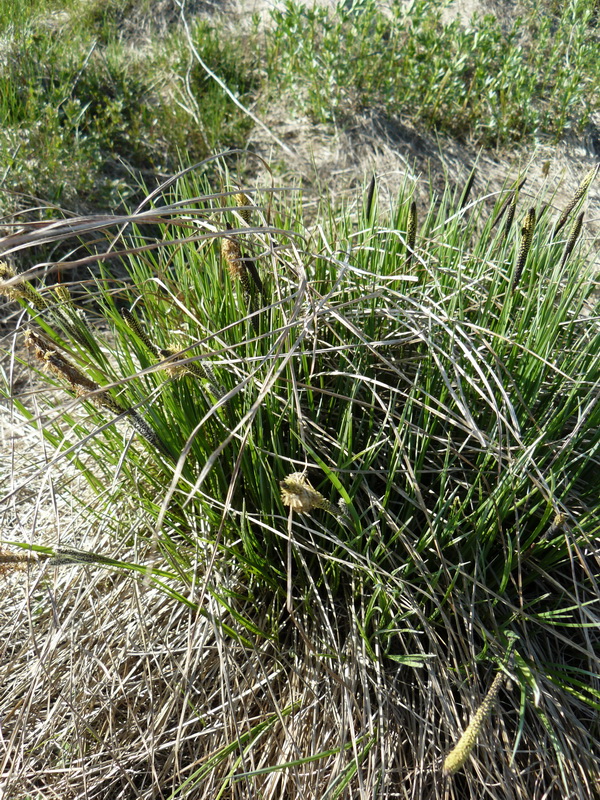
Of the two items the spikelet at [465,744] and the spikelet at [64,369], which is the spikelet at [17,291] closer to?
the spikelet at [64,369]

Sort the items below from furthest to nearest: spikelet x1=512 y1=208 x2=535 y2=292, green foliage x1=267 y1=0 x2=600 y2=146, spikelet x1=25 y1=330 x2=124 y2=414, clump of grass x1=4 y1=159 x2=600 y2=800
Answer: green foliage x1=267 y1=0 x2=600 y2=146, spikelet x1=512 y1=208 x2=535 y2=292, clump of grass x1=4 y1=159 x2=600 y2=800, spikelet x1=25 y1=330 x2=124 y2=414

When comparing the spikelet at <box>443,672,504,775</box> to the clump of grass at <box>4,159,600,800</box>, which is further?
the clump of grass at <box>4,159,600,800</box>

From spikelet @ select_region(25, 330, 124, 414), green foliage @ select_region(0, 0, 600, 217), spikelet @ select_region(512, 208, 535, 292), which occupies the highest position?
green foliage @ select_region(0, 0, 600, 217)

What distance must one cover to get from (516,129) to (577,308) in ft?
9.86

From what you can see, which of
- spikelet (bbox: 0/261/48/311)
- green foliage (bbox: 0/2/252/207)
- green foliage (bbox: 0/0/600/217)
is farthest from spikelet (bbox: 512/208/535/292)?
green foliage (bbox: 0/0/600/217)

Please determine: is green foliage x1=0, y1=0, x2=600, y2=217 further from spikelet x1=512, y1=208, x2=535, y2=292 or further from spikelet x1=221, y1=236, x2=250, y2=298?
spikelet x1=512, y1=208, x2=535, y2=292

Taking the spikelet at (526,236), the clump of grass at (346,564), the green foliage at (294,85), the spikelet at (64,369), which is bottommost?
the clump of grass at (346,564)

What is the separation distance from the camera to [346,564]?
4.74ft

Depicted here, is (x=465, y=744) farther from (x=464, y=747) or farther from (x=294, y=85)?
(x=294, y=85)

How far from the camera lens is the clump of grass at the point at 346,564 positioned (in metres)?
1.36

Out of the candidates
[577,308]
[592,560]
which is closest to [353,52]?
[577,308]

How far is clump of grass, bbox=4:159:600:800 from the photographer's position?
136 centimetres

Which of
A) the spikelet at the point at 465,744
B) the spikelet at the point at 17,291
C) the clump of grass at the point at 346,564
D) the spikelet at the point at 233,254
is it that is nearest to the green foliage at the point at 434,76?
the clump of grass at the point at 346,564

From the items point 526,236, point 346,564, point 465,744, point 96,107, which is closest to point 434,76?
point 96,107
